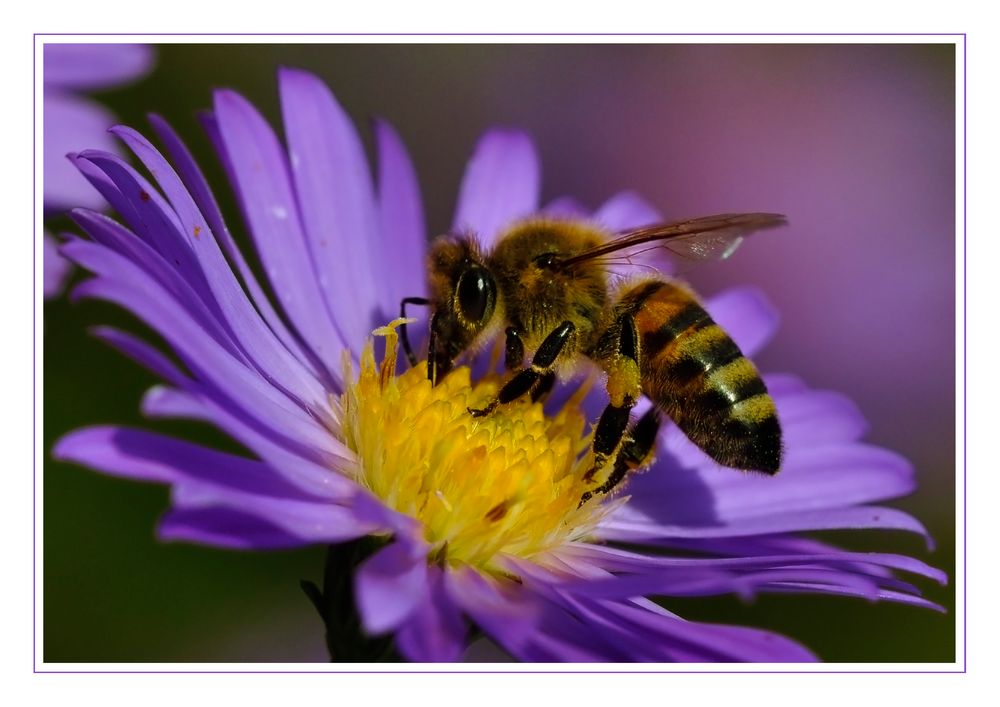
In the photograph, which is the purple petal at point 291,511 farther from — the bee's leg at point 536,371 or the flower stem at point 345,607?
the bee's leg at point 536,371

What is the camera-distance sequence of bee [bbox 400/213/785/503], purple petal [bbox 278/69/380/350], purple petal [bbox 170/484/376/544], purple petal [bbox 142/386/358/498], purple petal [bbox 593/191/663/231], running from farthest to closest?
purple petal [bbox 593/191/663/231] → purple petal [bbox 278/69/380/350] → bee [bbox 400/213/785/503] → purple petal [bbox 170/484/376/544] → purple petal [bbox 142/386/358/498]

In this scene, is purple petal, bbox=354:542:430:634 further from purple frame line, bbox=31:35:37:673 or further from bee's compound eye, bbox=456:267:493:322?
purple frame line, bbox=31:35:37:673

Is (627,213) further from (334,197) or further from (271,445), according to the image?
(271,445)

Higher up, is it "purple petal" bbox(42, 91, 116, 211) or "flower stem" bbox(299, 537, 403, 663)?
"purple petal" bbox(42, 91, 116, 211)

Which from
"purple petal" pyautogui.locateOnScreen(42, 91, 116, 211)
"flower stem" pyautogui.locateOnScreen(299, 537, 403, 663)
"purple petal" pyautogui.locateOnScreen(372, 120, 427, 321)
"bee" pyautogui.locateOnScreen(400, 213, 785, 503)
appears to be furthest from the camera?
"purple petal" pyautogui.locateOnScreen(372, 120, 427, 321)

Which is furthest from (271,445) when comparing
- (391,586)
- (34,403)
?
(34,403)

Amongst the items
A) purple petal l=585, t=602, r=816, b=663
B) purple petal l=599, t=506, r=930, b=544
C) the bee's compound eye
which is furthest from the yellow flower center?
purple petal l=585, t=602, r=816, b=663
